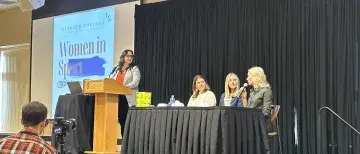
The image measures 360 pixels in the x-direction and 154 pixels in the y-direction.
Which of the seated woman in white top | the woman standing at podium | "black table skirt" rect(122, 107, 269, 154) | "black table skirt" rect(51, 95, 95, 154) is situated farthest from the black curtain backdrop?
"black table skirt" rect(51, 95, 95, 154)

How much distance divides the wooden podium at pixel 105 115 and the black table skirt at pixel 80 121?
0.27m

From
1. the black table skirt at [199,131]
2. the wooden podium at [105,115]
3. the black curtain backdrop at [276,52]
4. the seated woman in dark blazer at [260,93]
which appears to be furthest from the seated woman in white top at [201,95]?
the black table skirt at [199,131]

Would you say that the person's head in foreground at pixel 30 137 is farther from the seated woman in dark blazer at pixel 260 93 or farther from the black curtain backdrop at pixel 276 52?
the black curtain backdrop at pixel 276 52

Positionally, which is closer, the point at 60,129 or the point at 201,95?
the point at 60,129

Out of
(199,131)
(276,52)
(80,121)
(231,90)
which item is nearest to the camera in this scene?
(199,131)

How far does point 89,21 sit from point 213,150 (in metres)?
5.64

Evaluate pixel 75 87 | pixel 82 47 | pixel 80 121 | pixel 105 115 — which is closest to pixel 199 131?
pixel 105 115

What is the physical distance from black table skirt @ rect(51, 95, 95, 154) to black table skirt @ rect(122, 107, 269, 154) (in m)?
1.08

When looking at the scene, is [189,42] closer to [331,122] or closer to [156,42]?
[156,42]

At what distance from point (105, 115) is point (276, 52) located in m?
2.52

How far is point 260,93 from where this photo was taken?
525cm

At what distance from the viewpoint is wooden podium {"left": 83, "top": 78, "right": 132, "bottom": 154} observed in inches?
192

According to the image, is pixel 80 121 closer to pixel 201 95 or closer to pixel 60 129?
pixel 201 95

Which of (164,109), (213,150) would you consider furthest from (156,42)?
(213,150)
